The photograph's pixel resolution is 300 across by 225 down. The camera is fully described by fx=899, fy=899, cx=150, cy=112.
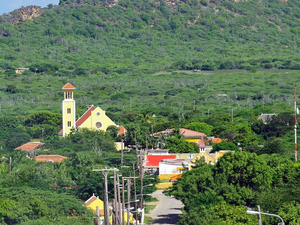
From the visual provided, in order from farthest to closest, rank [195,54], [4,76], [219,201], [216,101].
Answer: [195,54] → [4,76] → [216,101] → [219,201]

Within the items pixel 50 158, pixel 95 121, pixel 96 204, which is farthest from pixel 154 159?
pixel 96 204

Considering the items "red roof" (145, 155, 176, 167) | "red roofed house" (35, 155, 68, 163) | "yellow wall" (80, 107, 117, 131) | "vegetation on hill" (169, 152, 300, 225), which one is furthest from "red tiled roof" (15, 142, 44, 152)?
"vegetation on hill" (169, 152, 300, 225)

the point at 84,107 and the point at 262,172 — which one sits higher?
the point at 84,107

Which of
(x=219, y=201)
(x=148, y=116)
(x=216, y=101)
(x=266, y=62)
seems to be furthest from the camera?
(x=266, y=62)

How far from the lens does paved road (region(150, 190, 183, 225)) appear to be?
4609cm

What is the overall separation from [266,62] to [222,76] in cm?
1589

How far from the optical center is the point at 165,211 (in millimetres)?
49562

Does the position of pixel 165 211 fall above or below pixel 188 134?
below

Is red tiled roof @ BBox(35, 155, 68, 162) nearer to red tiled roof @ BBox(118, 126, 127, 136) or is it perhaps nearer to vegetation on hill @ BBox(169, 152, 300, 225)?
red tiled roof @ BBox(118, 126, 127, 136)

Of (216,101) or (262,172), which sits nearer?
(262,172)

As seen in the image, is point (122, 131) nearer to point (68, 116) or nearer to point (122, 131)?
point (122, 131)

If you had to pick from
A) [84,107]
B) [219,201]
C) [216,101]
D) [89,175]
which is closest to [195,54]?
[216,101]

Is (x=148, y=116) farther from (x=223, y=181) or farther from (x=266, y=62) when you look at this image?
(x=266, y=62)

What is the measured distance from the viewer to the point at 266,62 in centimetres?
17588
